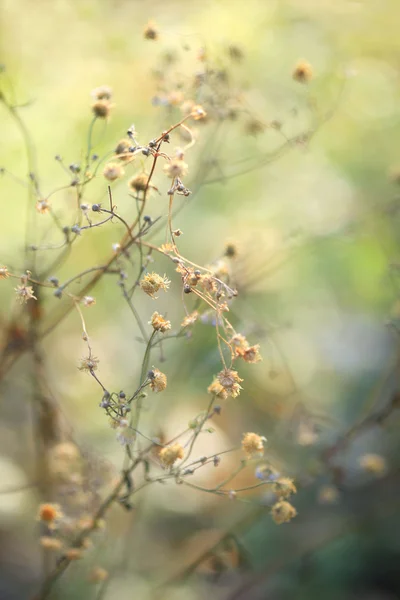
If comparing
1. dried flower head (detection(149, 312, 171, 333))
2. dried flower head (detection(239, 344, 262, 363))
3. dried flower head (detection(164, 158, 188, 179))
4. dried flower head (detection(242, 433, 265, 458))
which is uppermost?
dried flower head (detection(164, 158, 188, 179))

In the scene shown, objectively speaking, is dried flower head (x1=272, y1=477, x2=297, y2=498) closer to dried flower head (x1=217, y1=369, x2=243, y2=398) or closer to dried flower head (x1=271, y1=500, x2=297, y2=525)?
dried flower head (x1=271, y1=500, x2=297, y2=525)

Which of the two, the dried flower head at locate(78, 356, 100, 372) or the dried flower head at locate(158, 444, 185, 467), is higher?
the dried flower head at locate(78, 356, 100, 372)

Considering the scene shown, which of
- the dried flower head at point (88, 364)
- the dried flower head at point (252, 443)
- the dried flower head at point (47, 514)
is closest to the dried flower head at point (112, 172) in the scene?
the dried flower head at point (88, 364)

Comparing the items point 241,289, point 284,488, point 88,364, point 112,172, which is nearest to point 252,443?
point 284,488

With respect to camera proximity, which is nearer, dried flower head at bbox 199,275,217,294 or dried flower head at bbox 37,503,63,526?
dried flower head at bbox 199,275,217,294

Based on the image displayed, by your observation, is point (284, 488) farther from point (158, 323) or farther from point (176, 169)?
point (176, 169)

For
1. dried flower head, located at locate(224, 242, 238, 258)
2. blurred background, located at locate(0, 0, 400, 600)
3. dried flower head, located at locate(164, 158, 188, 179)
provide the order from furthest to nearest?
blurred background, located at locate(0, 0, 400, 600) → dried flower head, located at locate(224, 242, 238, 258) → dried flower head, located at locate(164, 158, 188, 179)

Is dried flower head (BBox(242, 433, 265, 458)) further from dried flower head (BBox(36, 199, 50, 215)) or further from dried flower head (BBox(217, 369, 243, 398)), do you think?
dried flower head (BBox(36, 199, 50, 215))

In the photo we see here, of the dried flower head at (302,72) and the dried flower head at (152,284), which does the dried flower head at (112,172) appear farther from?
the dried flower head at (302,72)

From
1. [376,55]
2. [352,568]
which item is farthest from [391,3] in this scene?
[352,568]

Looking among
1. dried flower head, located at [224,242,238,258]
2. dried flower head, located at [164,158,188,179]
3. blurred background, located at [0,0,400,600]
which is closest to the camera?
dried flower head, located at [164,158,188,179]

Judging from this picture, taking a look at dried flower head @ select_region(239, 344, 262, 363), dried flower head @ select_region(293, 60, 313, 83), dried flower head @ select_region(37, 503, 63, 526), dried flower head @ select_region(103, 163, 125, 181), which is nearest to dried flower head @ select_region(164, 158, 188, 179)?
dried flower head @ select_region(103, 163, 125, 181)
